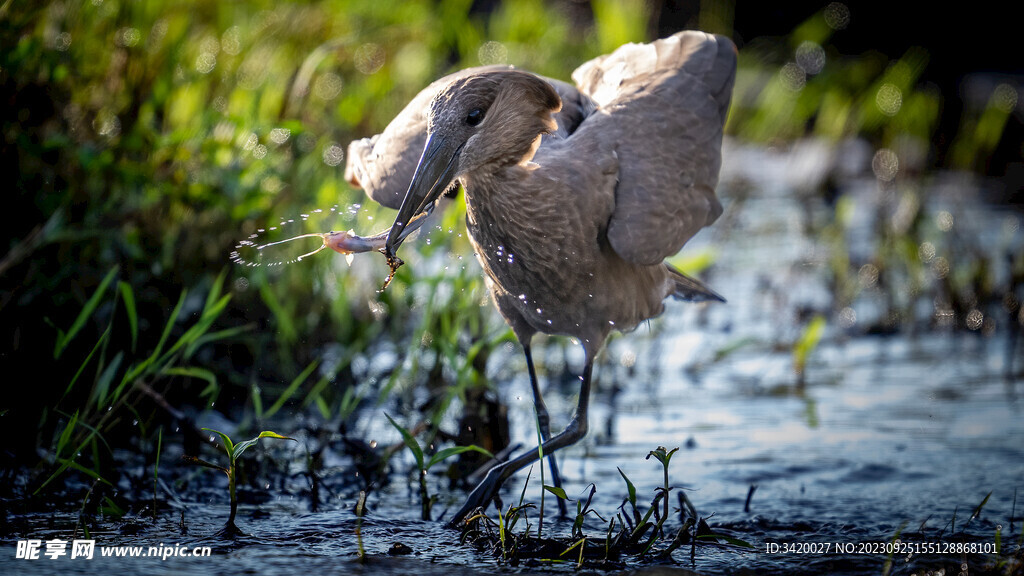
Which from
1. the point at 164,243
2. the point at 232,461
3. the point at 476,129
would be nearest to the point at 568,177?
the point at 476,129

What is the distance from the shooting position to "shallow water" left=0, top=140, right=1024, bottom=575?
2984 mm

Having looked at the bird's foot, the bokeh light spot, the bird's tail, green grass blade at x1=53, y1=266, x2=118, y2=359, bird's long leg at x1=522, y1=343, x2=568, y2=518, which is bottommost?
the bird's foot

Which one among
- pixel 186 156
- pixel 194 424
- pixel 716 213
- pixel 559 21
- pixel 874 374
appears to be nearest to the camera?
pixel 194 424

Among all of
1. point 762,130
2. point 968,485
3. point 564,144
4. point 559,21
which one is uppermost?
point 559,21

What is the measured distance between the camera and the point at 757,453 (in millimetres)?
4012

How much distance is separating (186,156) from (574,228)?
193cm

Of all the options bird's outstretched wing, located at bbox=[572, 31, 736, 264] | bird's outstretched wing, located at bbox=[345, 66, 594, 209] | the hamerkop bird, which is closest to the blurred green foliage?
bird's outstretched wing, located at bbox=[345, 66, 594, 209]

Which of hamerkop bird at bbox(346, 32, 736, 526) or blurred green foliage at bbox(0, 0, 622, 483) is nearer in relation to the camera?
A: hamerkop bird at bbox(346, 32, 736, 526)

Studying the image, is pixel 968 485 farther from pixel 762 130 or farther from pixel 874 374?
pixel 762 130

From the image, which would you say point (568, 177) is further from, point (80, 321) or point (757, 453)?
point (80, 321)

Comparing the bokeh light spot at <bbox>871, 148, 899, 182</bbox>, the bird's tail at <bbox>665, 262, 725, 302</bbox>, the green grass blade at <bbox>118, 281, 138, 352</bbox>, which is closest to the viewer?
the green grass blade at <bbox>118, 281, 138, 352</bbox>

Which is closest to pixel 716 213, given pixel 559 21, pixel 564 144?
pixel 564 144

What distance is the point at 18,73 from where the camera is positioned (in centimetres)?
407

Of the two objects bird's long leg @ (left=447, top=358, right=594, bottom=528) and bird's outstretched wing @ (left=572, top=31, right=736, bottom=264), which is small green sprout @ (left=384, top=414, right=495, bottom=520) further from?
bird's outstretched wing @ (left=572, top=31, right=736, bottom=264)
